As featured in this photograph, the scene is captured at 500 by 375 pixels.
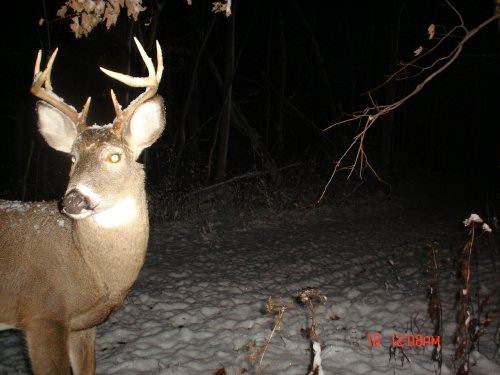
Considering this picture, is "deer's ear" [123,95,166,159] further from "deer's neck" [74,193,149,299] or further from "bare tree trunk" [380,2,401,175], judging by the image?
"bare tree trunk" [380,2,401,175]

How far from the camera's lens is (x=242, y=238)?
866 cm

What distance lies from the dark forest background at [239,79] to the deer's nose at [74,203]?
220 inches

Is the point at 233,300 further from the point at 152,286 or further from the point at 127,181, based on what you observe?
the point at 127,181

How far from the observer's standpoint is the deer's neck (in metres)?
2.97

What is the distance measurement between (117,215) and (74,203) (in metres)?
0.42

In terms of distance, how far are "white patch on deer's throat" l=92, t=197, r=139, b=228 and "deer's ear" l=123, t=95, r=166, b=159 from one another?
18.5 inches

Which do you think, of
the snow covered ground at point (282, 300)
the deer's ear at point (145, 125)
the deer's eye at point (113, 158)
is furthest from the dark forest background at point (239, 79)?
the deer's eye at point (113, 158)

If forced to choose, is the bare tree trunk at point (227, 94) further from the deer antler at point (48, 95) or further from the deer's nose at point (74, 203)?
the deer's nose at point (74, 203)

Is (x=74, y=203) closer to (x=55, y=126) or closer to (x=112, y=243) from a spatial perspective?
(x=112, y=243)

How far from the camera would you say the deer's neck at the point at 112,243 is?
2971 mm

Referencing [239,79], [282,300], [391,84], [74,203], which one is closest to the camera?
[74,203]

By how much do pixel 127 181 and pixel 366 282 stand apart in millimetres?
4164

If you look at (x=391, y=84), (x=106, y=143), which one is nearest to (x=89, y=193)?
(x=106, y=143)
